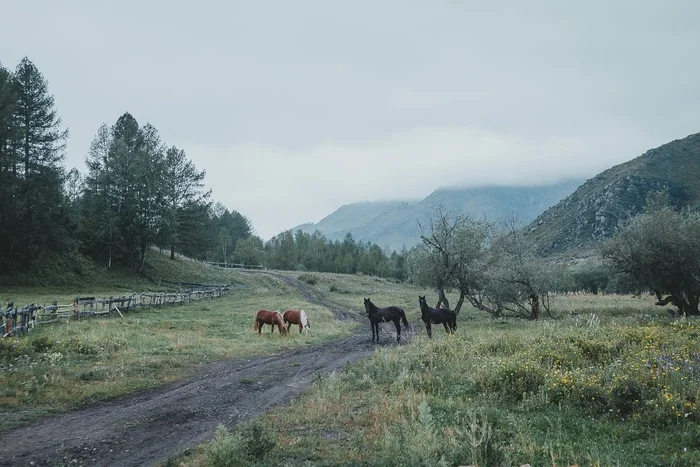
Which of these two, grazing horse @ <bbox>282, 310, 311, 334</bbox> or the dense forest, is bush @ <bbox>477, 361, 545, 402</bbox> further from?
the dense forest

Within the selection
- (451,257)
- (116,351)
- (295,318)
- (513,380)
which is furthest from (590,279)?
(116,351)

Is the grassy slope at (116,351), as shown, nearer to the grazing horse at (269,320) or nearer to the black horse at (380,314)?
the grazing horse at (269,320)

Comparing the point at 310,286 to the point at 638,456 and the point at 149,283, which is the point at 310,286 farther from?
the point at 638,456

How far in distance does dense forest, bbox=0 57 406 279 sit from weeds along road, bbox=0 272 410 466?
39.8 metres

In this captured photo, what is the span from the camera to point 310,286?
245 ft

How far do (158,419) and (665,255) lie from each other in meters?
32.0

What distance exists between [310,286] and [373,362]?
2291 inches

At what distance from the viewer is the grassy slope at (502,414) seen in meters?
8.06

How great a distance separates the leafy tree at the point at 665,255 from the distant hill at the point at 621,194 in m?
124

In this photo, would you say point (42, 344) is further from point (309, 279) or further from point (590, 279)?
point (590, 279)

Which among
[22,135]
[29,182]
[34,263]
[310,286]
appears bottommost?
[310,286]

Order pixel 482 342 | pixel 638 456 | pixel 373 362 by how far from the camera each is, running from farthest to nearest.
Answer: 1. pixel 482 342
2. pixel 373 362
3. pixel 638 456

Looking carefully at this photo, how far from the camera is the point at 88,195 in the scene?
63562mm

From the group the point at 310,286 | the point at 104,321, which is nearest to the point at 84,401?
the point at 104,321
